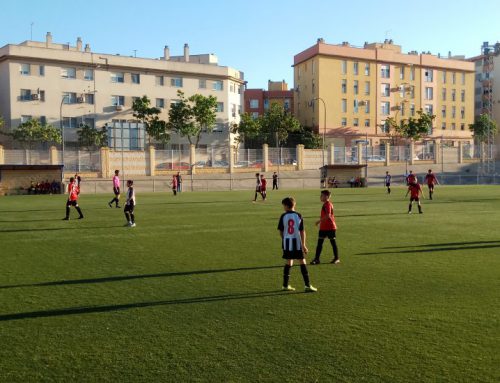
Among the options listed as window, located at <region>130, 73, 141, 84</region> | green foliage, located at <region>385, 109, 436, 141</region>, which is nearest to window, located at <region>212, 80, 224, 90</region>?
window, located at <region>130, 73, 141, 84</region>

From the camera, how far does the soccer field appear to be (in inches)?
207

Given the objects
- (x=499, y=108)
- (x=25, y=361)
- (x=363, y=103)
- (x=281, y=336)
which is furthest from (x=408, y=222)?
(x=499, y=108)

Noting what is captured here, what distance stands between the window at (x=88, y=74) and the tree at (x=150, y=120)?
6.34 meters

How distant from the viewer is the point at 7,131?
5825cm

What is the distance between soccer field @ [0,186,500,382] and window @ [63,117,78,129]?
167 feet

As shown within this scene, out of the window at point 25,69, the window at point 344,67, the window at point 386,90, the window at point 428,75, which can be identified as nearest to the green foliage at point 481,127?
the window at point 428,75

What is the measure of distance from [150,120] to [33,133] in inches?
563

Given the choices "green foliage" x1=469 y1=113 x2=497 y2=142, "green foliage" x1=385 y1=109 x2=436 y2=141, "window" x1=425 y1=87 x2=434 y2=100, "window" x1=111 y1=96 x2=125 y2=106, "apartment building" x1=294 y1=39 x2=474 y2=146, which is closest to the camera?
"window" x1=111 y1=96 x2=125 y2=106

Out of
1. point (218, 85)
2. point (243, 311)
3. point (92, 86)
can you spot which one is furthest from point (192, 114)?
point (243, 311)

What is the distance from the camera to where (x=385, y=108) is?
8512cm

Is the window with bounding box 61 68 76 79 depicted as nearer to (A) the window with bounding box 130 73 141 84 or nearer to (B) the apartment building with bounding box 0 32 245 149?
(B) the apartment building with bounding box 0 32 245 149

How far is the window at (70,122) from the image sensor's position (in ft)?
205

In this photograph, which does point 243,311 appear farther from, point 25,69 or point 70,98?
point 70,98

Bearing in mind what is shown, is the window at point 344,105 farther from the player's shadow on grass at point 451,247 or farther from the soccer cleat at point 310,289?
the soccer cleat at point 310,289
